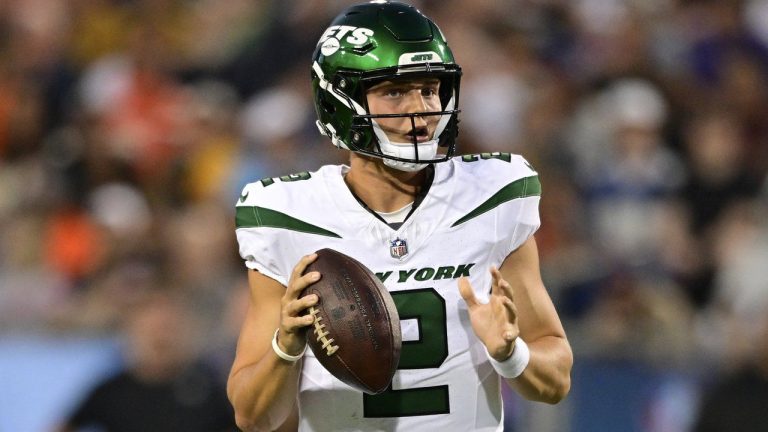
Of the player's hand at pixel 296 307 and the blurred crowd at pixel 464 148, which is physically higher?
the player's hand at pixel 296 307

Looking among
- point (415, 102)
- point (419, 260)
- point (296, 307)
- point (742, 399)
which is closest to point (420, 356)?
point (419, 260)

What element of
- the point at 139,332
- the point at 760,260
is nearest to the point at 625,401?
the point at 760,260

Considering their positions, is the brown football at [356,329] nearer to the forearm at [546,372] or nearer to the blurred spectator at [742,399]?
the forearm at [546,372]

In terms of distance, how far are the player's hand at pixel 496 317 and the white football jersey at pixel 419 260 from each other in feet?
→ 0.46

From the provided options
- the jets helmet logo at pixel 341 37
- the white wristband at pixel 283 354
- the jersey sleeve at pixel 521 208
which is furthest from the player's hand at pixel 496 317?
the jets helmet logo at pixel 341 37

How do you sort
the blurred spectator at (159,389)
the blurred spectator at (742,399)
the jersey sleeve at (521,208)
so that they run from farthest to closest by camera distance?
the blurred spectator at (159,389) → the blurred spectator at (742,399) → the jersey sleeve at (521,208)

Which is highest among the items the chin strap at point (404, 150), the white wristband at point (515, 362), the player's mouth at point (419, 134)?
the player's mouth at point (419, 134)

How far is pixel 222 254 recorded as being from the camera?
20.0 feet

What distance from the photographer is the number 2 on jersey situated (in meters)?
3.02

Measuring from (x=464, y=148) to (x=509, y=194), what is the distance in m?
3.09

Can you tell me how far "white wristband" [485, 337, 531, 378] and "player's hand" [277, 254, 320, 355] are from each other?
1.33 feet

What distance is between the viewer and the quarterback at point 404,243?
9.93 ft

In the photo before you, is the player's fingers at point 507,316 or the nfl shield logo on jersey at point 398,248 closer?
the player's fingers at point 507,316

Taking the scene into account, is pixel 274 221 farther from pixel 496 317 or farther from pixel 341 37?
pixel 496 317
